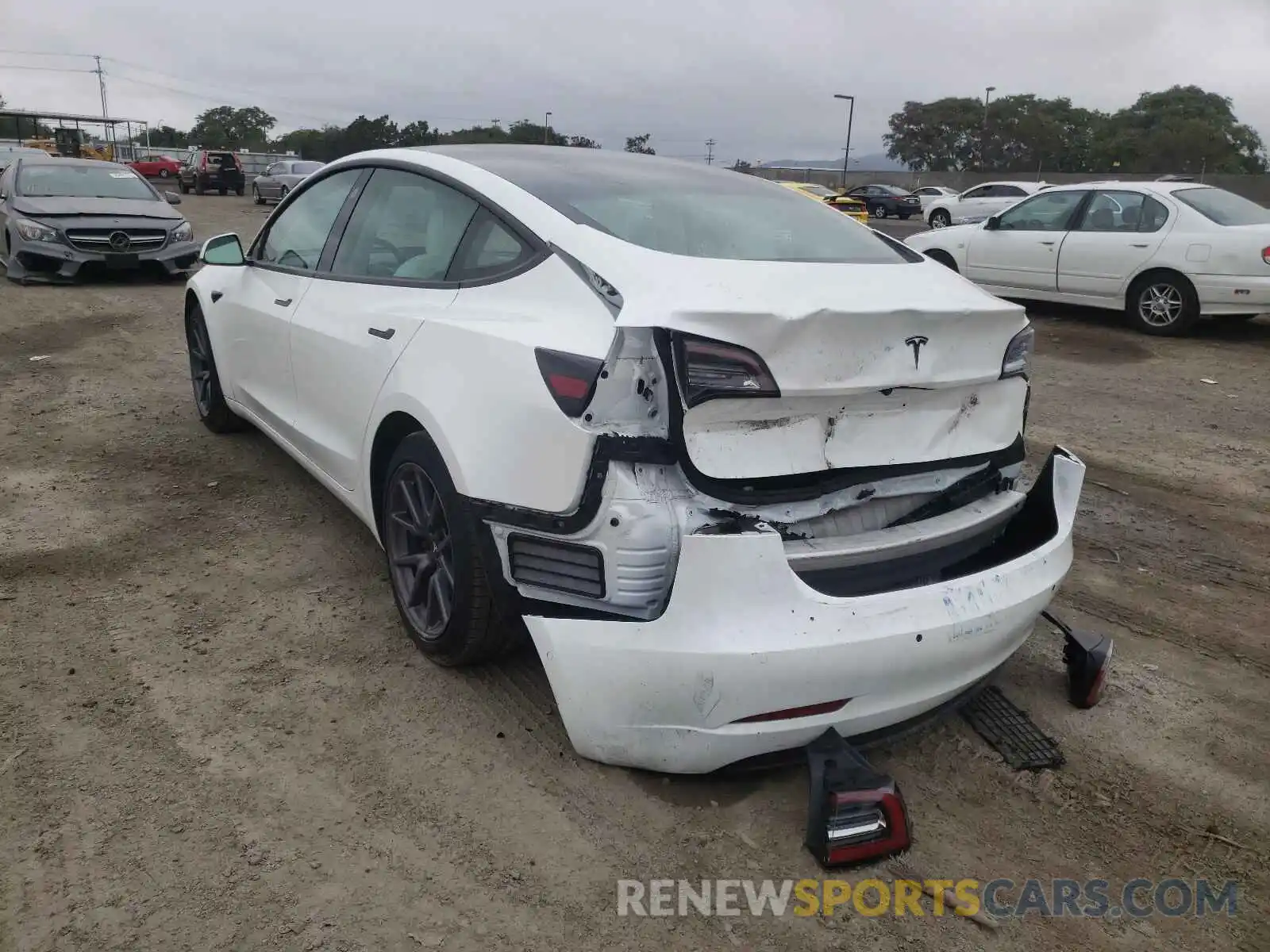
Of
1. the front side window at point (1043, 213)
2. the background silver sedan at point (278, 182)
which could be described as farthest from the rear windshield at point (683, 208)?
the background silver sedan at point (278, 182)

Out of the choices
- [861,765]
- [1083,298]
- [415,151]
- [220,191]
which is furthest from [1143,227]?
[220,191]

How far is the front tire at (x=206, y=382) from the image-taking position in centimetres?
524

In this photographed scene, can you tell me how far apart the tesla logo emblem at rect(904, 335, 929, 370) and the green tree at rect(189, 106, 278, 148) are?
93.8 metres

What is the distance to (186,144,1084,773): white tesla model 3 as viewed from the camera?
224cm

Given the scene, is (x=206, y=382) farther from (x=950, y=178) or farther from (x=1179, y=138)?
(x=1179, y=138)

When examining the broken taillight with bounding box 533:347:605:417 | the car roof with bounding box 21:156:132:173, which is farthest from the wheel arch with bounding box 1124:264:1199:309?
the car roof with bounding box 21:156:132:173

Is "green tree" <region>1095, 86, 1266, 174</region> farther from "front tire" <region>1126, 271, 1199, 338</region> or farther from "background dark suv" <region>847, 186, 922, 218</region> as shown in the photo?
"front tire" <region>1126, 271, 1199, 338</region>

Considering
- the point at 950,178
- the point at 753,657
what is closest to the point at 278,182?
the point at 753,657

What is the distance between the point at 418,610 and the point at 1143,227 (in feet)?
29.6

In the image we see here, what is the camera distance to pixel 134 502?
4.52m

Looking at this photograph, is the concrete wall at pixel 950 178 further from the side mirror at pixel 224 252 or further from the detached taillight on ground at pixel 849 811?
the detached taillight on ground at pixel 849 811

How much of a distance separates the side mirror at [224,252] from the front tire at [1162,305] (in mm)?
8549

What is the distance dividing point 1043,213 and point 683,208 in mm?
8733
